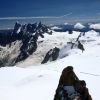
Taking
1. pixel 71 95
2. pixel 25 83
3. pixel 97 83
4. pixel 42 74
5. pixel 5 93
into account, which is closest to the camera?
pixel 71 95

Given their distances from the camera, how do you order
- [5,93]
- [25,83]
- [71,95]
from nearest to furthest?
[71,95] → [5,93] → [25,83]

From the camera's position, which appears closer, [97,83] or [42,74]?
[97,83]

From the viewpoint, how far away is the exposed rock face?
48.7 metres

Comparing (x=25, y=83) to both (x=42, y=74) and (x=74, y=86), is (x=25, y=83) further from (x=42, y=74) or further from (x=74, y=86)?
(x=74, y=86)

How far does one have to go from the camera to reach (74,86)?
50.0 m

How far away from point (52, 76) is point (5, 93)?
21.4 metres

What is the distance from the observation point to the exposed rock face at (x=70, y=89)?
48.7 meters

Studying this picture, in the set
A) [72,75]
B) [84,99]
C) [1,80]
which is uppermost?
[72,75]

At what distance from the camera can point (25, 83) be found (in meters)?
91.2

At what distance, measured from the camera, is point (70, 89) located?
49.5 m

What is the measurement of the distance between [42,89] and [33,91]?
2.83 metres

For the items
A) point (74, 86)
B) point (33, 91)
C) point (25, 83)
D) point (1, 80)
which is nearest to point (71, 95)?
point (74, 86)

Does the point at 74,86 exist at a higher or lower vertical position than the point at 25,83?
higher

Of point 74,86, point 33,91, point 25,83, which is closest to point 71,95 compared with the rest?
point 74,86
